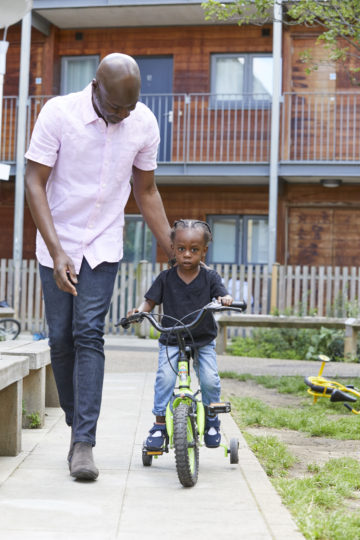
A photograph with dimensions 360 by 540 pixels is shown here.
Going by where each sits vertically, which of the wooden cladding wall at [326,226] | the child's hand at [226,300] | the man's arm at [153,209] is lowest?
the child's hand at [226,300]

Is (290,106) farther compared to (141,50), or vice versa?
(141,50)

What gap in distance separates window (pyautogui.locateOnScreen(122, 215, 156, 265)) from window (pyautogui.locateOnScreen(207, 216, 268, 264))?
127 cm

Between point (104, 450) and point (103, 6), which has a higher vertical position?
point (103, 6)

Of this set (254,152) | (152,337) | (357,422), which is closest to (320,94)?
(254,152)

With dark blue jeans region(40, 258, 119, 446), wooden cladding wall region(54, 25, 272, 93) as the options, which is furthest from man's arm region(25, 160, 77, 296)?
wooden cladding wall region(54, 25, 272, 93)

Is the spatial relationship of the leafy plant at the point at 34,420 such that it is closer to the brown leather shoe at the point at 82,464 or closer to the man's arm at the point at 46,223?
the brown leather shoe at the point at 82,464

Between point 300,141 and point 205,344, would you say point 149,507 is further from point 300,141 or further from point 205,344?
point 300,141

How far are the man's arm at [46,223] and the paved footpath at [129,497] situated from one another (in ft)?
2.85

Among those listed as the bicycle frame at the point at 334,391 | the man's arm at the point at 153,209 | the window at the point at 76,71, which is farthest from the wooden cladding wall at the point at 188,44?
the man's arm at the point at 153,209

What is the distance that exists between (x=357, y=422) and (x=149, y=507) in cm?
314

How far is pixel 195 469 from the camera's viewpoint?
3859 mm

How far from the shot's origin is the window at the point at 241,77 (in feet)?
55.2

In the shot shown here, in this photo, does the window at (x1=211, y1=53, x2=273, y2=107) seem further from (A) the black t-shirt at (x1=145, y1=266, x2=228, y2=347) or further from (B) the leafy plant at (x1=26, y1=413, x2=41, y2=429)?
(A) the black t-shirt at (x1=145, y1=266, x2=228, y2=347)

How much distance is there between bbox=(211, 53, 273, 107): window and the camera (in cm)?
1683
